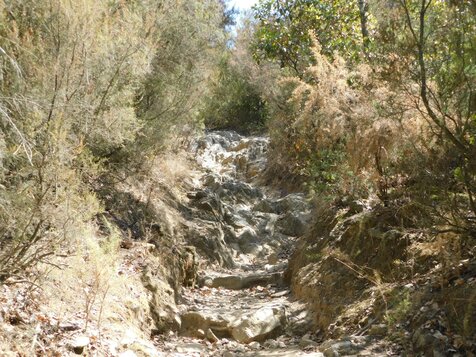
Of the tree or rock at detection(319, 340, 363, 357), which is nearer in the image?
rock at detection(319, 340, 363, 357)

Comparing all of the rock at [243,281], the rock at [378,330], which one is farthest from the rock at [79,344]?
the rock at [243,281]

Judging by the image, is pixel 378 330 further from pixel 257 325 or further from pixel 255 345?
pixel 257 325

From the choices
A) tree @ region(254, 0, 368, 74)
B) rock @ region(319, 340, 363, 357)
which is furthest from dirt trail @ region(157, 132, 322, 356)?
tree @ region(254, 0, 368, 74)

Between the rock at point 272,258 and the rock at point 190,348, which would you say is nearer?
the rock at point 190,348

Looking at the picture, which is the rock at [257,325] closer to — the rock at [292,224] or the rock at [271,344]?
the rock at [271,344]

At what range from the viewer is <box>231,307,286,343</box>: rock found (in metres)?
5.77

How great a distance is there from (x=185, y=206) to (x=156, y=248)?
11.3ft

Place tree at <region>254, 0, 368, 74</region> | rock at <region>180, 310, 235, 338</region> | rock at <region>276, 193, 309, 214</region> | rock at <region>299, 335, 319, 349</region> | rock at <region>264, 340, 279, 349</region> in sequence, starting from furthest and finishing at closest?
rock at <region>276, 193, 309, 214</region> → tree at <region>254, 0, 368, 74</region> → rock at <region>180, 310, 235, 338</region> → rock at <region>264, 340, 279, 349</region> → rock at <region>299, 335, 319, 349</region>

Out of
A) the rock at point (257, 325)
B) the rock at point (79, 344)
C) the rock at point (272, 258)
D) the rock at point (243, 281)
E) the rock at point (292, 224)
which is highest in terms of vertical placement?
the rock at point (292, 224)

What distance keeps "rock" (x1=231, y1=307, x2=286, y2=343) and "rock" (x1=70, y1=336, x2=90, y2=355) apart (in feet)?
7.62

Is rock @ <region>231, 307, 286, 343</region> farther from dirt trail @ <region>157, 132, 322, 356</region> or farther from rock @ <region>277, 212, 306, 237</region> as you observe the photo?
rock @ <region>277, 212, 306, 237</region>

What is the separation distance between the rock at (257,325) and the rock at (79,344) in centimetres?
232

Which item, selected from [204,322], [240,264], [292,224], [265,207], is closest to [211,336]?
[204,322]

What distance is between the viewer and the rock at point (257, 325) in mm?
5773
